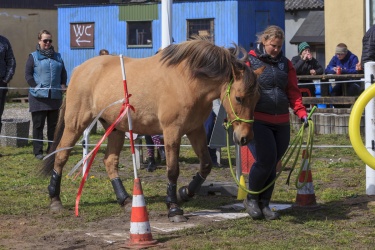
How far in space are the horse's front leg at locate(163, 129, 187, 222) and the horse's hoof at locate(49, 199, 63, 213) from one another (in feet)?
4.46

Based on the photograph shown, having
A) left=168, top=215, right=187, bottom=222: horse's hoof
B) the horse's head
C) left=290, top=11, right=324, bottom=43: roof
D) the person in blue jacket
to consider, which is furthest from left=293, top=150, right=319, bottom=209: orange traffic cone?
left=290, top=11, right=324, bottom=43: roof

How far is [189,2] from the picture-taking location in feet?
115

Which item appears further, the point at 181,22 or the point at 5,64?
the point at 181,22

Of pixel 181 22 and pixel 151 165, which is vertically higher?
pixel 181 22

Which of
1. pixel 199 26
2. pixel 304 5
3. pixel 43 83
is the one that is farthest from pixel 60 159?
pixel 304 5

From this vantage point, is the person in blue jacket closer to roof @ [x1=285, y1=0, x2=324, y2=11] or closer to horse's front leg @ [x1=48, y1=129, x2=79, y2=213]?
horse's front leg @ [x1=48, y1=129, x2=79, y2=213]

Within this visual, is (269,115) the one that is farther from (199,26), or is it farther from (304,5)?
(304,5)

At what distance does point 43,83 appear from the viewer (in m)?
14.1

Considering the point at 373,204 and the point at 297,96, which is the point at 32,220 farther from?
the point at 373,204

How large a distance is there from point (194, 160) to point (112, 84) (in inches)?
188

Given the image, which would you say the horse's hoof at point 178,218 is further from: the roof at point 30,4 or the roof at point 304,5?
the roof at point 304,5

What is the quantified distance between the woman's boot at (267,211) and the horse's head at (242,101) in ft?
2.83

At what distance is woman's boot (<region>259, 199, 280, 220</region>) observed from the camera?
834cm

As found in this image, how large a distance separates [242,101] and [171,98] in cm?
85
